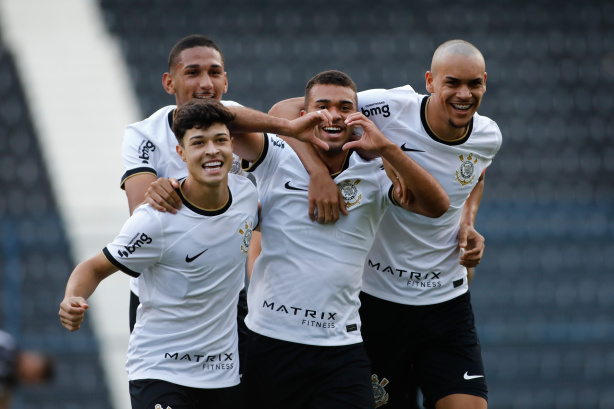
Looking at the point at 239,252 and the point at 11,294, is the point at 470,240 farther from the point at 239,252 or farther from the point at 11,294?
the point at 11,294

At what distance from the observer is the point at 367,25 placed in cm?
1130

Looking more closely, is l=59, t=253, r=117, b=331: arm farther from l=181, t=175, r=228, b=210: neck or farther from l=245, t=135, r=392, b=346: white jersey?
l=245, t=135, r=392, b=346: white jersey

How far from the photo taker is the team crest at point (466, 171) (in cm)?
463

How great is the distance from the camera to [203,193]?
4.03 metres

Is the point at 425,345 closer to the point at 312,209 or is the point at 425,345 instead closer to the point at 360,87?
the point at 312,209

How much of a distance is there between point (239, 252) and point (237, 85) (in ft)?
22.8

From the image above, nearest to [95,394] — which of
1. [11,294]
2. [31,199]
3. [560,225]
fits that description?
[11,294]

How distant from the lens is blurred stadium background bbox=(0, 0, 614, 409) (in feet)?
30.3

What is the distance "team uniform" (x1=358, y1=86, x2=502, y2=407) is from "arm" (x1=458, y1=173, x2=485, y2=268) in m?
0.08

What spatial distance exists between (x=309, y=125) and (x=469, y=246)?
3.67 ft

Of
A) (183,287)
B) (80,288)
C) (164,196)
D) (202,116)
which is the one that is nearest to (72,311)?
(80,288)

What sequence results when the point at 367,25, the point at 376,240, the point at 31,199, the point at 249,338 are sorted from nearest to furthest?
the point at 249,338
the point at 376,240
the point at 31,199
the point at 367,25

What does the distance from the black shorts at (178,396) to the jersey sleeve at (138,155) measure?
3.44ft

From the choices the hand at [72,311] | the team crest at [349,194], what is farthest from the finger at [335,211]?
the hand at [72,311]
